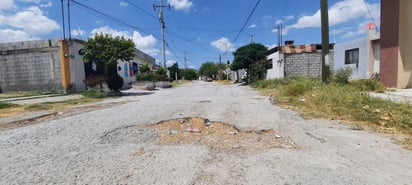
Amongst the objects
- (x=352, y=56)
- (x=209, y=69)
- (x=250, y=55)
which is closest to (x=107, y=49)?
(x=352, y=56)

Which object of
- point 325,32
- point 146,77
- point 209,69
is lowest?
point 146,77

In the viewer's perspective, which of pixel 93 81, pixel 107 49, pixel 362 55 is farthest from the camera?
pixel 362 55

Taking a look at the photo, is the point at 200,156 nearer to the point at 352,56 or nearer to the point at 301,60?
the point at 352,56

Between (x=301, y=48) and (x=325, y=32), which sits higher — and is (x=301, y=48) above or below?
above

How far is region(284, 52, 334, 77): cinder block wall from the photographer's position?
26562 millimetres

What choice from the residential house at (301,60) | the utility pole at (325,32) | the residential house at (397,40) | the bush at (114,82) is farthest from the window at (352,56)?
the bush at (114,82)

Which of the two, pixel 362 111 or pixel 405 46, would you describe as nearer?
pixel 362 111

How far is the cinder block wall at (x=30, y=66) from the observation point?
59.0 feet

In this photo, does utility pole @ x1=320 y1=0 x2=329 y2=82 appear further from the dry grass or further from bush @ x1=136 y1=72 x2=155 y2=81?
bush @ x1=136 y1=72 x2=155 y2=81

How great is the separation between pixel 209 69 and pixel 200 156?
97.9 meters

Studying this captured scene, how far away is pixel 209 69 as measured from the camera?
101 metres

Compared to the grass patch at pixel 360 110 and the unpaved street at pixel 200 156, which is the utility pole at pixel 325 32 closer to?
the grass patch at pixel 360 110

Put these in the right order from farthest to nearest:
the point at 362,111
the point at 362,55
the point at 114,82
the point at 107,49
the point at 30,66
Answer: the point at 362,55
the point at 30,66
the point at 114,82
the point at 107,49
the point at 362,111

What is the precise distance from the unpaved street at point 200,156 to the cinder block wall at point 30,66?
46.3ft
